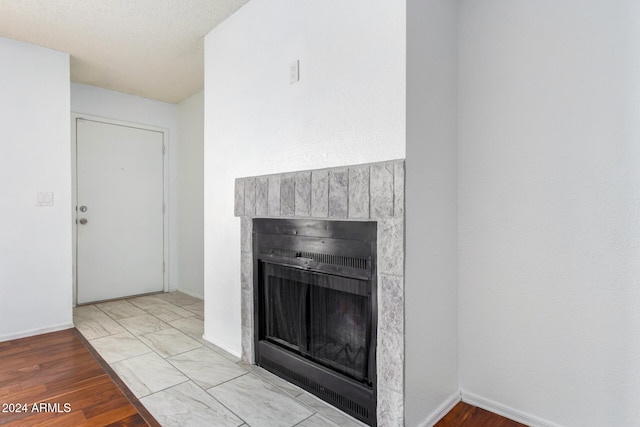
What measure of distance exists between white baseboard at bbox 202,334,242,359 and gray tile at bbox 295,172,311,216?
1.19 metres

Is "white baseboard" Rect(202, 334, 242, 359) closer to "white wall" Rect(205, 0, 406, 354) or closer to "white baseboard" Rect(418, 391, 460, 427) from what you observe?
"white wall" Rect(205, 0, 406, 354)

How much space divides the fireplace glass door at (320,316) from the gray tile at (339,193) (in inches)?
13.7

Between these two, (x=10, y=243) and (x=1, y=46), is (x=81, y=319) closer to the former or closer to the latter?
(x=10, y=243)

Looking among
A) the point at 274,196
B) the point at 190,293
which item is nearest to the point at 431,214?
the point at 274,196

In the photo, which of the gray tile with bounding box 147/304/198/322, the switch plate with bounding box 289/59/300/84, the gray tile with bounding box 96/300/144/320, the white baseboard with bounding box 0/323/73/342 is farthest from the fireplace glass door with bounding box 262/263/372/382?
the white baseboard with bounding box 0/323/73/342

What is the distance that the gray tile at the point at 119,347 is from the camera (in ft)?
8.18

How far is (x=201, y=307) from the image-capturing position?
378 cm

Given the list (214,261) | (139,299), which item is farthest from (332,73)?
(139,299)

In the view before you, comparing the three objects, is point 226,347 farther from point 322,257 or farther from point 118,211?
point 118,211

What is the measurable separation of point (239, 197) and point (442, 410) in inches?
Result: 69.5

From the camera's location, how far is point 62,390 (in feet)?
6.71

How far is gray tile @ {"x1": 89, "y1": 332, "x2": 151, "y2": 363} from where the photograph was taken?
2.49 m

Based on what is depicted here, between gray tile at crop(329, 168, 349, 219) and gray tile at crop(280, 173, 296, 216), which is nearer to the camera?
gray tile at crop(329, 168, 349, 219)

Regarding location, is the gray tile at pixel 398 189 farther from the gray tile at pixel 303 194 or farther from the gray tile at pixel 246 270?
the gray tile at pixel 246 270
